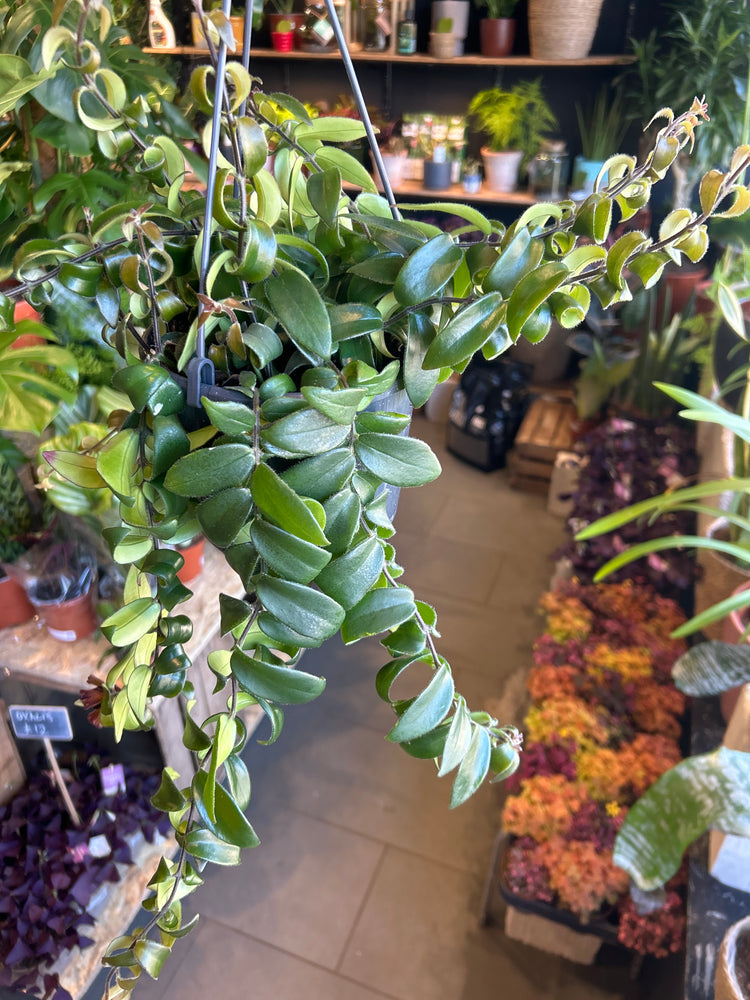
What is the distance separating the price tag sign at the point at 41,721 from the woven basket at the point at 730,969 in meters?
1.03

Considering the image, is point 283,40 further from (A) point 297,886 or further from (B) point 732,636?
(A) point 297,886

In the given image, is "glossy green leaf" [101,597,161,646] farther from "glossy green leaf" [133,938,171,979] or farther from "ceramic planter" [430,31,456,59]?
"ceramic planter" [430,31,456,59]

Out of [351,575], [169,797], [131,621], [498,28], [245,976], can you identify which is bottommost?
[245,976]

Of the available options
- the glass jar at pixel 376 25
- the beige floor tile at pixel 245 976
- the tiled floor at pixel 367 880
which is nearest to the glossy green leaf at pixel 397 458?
→ the tiled floor at pixel 367 880

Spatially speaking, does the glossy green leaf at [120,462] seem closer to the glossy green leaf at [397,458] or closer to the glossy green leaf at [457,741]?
the glossy green leaf at [397,458]

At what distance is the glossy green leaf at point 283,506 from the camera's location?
465mm

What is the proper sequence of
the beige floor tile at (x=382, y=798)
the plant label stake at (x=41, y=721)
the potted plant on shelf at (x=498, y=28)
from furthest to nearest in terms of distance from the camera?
1. the potted plant on shelf at (x=498, y=28)
2. the beige floor tile at (x=382, y=798)
3. the plant label stake at (x=41, y=721)

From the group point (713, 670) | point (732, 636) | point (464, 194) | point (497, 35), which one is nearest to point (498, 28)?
point (497, 35)

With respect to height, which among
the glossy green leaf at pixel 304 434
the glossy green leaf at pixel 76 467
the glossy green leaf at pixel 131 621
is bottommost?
the glossy green leaf at pixel 131 621

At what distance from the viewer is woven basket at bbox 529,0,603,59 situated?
2828 millimetres

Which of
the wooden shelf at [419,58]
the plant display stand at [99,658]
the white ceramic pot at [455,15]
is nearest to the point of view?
the plant display stand at [99,658]

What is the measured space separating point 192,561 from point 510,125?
268 cm

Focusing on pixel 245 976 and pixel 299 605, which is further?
pixel 245 976

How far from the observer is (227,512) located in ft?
1.62
